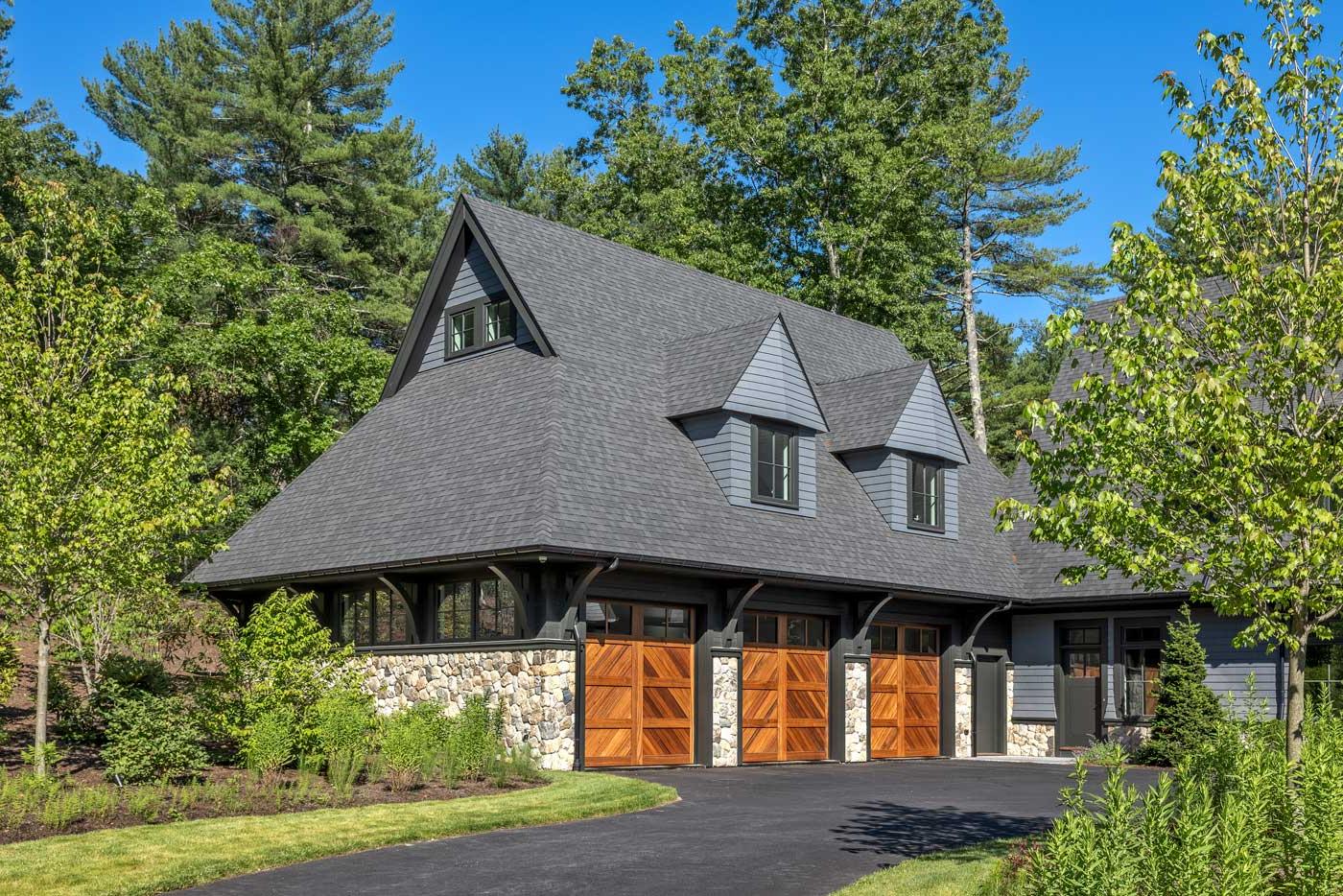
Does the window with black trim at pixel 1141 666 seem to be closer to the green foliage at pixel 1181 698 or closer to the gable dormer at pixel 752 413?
the green foliage at pixel 1181 698

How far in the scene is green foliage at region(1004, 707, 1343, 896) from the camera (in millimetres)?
6547

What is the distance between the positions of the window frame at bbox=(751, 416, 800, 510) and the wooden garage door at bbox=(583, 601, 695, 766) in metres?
2.59

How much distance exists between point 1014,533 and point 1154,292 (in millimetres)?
17713

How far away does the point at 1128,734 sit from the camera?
25.0 m

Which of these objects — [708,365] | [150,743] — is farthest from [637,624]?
[150,743]

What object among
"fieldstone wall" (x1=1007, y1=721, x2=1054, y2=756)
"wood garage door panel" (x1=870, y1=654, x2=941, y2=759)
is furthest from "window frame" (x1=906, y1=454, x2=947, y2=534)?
"fieldstone wall" (x1=1007, y1=721, x2=1054, y2=756)

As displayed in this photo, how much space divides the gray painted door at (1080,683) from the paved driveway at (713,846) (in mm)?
7996

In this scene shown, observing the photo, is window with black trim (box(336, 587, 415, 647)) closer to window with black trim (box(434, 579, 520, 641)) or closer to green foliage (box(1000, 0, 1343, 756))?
window with black trim (box(434, 579, 520, 641))

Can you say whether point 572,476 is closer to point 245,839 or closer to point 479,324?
point 479,324

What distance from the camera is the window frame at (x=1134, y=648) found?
25031 millimetres

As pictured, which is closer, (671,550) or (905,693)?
(671,550)

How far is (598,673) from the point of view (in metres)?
19.5

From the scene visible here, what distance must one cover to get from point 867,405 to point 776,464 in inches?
155

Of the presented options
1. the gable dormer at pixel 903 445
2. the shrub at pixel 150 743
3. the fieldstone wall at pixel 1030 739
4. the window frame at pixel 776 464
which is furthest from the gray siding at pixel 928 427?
the shrub at pixel 150 743
